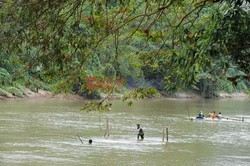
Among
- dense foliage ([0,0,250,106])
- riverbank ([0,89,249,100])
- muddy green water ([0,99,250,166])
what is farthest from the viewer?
riverbank ([0,89,249,100])

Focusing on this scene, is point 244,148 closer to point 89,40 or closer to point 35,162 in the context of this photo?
point 35,162

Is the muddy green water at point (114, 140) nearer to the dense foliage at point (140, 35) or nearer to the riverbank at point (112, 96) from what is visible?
the riverbank at point (112, 96)

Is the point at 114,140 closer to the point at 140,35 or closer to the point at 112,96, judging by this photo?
the point at 140,35

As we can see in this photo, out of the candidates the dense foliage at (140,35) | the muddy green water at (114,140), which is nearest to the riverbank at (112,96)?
the muddy green water at (114,140)

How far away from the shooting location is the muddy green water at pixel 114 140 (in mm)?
20609

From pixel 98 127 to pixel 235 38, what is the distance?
24.1 meters

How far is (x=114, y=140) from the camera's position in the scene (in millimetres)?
25422

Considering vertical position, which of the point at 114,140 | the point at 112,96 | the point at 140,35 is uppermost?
the point at 140,35

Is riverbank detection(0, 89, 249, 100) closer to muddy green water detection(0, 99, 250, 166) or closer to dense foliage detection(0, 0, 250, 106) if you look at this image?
muddy green water detection(0, 99, 250, 166)

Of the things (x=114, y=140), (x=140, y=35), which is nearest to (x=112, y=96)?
(x=114, y=140)

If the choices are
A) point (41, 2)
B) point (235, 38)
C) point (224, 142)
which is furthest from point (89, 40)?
point (224, 142)

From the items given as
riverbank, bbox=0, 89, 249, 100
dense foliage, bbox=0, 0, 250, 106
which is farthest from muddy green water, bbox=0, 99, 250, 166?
dense foliage, bbox=0, 0, 250, 106

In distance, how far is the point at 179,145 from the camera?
24781mm

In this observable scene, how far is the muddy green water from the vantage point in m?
20.6
